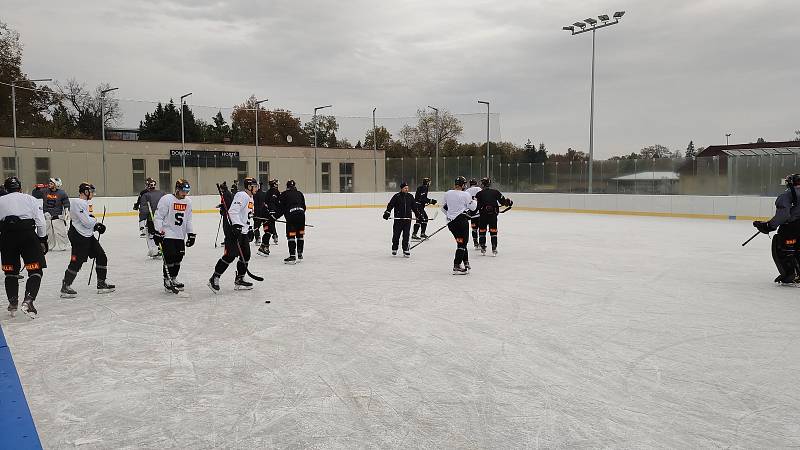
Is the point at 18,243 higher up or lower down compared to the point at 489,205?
lower down

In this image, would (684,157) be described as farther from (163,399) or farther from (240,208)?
(163,399)

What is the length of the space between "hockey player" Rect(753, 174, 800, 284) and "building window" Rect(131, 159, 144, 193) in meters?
23.1

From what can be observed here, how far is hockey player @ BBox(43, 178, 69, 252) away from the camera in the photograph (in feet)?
37.8

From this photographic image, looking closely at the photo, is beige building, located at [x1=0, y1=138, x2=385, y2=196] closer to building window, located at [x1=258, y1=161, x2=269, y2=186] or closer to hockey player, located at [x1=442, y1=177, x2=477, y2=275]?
building window, located at [x1=258, y1=161, x2=269, y2=186]

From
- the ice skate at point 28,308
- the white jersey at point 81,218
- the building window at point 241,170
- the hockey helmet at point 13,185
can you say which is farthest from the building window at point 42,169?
the ice skate at point 28,308

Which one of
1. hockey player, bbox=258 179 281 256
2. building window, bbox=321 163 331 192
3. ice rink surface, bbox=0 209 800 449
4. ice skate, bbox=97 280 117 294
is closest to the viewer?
ice rink surface, bbox=0 209 800 449

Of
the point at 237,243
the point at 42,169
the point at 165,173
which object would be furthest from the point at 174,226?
the point at 165,173

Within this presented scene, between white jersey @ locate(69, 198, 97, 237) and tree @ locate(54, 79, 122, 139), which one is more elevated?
tree @ locate(54, 79, 122, 139)

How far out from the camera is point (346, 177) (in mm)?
30578

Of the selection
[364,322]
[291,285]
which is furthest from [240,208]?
[364,322]

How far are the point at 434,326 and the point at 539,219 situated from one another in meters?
16.2

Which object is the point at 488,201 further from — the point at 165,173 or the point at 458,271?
the point at 165,173

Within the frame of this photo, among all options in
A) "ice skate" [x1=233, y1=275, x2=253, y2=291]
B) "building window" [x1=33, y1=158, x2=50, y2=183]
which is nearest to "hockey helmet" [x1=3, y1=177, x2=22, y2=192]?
"ice skate" [x1=233, y1=275, x2=253, y2=291]

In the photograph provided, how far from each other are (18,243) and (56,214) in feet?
22.1
